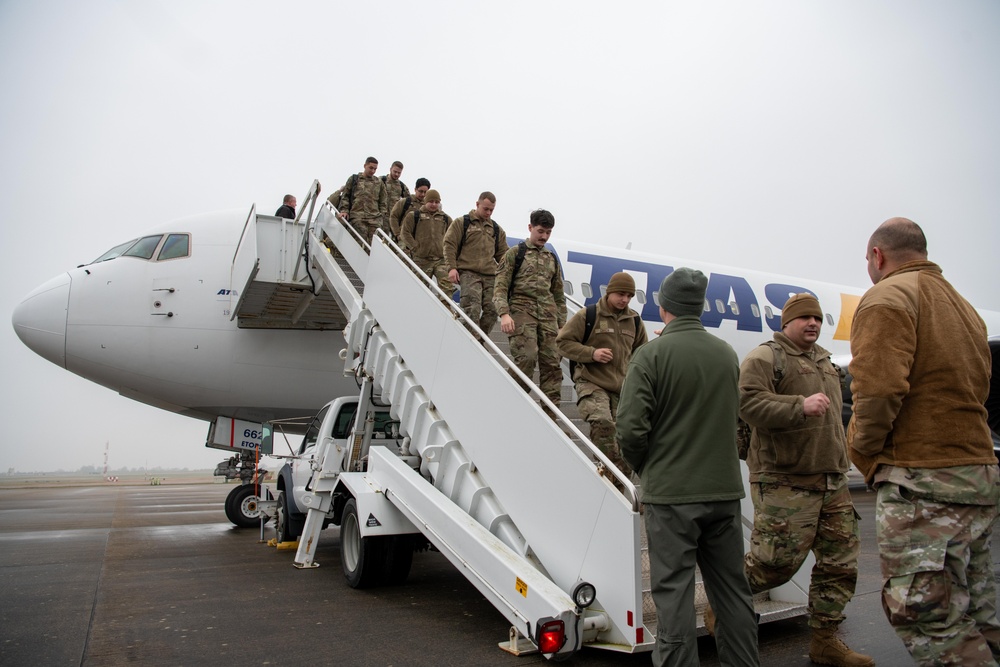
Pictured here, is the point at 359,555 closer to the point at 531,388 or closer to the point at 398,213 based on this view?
the point at 531,388

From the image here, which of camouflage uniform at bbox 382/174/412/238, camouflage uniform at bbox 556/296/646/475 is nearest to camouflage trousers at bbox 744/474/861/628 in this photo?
camouflage uniform at bbox 556/296/646/475

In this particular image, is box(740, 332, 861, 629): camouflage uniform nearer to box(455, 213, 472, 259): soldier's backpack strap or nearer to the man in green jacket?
the man in green jacket

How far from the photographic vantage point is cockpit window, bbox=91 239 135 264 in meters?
9.42

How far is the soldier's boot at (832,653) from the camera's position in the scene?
339 centimetres

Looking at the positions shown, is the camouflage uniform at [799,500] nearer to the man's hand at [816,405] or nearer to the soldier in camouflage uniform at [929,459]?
the man's hand at [816,405]

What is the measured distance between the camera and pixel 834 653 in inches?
134

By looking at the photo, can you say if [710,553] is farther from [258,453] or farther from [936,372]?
[258,453]

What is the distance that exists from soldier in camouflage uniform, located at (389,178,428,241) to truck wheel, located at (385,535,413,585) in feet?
12.4

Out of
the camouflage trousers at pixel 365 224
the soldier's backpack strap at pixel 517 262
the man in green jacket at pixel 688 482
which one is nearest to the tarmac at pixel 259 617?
the man in green jacket at pixel 688 482

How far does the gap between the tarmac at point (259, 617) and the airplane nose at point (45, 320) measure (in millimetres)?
2578

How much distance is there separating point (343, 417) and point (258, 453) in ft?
9.11

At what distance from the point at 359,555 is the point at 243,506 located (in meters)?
5.29

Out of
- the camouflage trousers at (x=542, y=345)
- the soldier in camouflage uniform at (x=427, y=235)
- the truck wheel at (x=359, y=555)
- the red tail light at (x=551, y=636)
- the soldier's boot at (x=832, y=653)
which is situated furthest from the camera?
the soldier in camouflage uniform at (x=427, y=235)

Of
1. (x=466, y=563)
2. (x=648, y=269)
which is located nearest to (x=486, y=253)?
(x=466, y=563)
